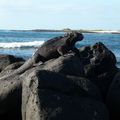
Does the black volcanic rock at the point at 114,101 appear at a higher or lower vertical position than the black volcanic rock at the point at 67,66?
lower

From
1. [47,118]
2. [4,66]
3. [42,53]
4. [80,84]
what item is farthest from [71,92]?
[4,66]

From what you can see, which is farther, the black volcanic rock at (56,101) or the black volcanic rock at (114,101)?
the black volcanic rock at (114,101)

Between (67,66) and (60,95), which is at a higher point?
(67,66)

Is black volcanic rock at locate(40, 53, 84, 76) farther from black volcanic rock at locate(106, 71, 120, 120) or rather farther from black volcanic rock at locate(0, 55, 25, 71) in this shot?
black volcanic rock at locate(0, 55, 25, 71)

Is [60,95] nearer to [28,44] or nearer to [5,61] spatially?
[5,61]

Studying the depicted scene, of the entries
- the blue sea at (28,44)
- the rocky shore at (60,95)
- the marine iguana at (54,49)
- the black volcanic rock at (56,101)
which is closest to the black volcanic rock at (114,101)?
the rocky shore at (60,95)

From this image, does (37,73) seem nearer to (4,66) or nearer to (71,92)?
(71,92)

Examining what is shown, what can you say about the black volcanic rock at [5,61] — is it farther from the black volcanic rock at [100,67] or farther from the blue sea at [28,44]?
the blue sea at [28,44]

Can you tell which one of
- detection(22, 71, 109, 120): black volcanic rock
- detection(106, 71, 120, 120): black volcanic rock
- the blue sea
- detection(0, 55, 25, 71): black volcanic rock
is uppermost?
detection(22, 71, 109, 120): black volcanic rock

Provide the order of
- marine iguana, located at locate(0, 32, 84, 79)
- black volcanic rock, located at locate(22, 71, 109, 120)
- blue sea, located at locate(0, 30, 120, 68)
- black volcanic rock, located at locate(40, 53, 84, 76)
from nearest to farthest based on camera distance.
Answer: black volcanic rock, located at locate(22, 71, 109, 120) < black volcanic rock, located at locate(40, 53, 84, 76) < marine iguana, located at locate(0, 32, 84, 79) < blue sea, located at locate(0, 30, 120, 68)

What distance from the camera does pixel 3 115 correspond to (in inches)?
416

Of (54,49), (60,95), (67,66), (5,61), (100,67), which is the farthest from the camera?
(5,61)

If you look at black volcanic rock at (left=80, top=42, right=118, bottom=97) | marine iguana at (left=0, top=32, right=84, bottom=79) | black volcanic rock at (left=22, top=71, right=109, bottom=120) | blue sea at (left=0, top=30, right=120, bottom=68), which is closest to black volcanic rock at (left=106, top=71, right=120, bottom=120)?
black volcanic rock at (left=80, top=42, right=118, bottom=97)

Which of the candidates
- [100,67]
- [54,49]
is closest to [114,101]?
[100,67]
